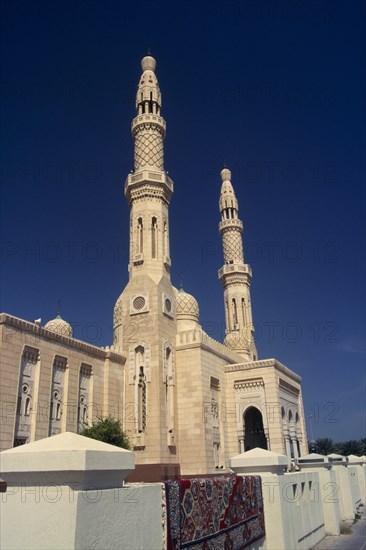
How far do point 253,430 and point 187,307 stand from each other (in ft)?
31.0

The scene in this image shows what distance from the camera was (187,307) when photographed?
26.0 meters

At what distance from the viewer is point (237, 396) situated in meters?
24.4

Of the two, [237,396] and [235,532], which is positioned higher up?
[237,396]

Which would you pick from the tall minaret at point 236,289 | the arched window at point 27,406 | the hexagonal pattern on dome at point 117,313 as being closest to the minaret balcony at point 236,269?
the tall minaret at point 236,289

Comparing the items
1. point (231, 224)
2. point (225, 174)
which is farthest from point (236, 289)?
point (225, 174)

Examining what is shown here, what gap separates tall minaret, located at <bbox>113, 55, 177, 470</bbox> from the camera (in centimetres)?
2055

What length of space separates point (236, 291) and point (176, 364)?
11880 mm

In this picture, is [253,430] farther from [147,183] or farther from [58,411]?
[147,183]

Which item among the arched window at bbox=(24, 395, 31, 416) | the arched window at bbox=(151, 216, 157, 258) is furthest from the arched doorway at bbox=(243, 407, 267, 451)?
the arched window at bbox=(24, 395, 31, 416)

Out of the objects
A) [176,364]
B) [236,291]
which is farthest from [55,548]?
[236,291]

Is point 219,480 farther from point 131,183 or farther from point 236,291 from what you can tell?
point 236,291

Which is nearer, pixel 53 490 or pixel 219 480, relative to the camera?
pixel 53 490

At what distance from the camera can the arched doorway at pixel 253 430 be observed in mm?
27703

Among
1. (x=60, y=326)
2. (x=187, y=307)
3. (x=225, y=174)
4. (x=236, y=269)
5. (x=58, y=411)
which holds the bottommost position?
(x=58, y=411)
